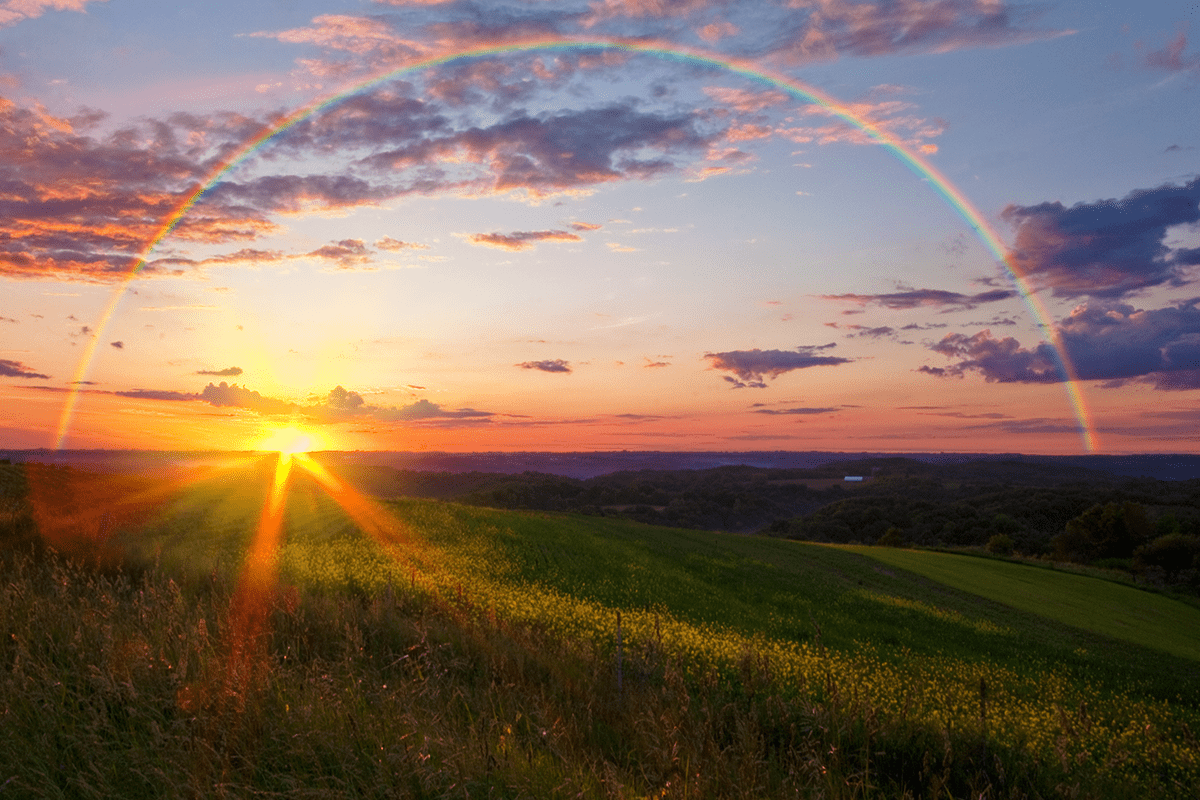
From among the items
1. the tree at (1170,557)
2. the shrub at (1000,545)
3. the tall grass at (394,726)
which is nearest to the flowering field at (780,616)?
the tall grass at (394,726)

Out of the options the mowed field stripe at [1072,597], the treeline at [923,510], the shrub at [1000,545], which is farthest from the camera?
the treeline at [923,510]

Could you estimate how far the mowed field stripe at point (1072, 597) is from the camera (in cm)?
3312

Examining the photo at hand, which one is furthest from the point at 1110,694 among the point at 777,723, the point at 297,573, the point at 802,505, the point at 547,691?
the point at 802,505

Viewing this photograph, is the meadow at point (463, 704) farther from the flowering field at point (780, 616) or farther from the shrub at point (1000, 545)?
the shrub at point (1000, 545)

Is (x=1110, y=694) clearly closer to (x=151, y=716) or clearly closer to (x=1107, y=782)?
(x=1107, y=782)

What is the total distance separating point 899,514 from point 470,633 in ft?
454

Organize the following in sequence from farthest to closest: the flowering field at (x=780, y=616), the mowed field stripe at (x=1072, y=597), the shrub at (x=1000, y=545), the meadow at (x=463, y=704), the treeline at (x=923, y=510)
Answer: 1. the treeline at (x=923, y=510)
2. the shrub at (x=1000, y=545)
3. the mowed field stripe at (x=1072, y=597)
4. the flowering field at (x=780, y=616)
5. the meadow at (x=463, y=704)

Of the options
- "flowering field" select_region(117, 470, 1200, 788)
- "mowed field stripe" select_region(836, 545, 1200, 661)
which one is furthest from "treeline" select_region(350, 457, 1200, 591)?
"flowering field" select_region(117, 470, 1200, 788)

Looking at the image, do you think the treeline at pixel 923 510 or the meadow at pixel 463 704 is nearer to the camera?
the meadow at pixel 463 704

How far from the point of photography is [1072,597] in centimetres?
4041

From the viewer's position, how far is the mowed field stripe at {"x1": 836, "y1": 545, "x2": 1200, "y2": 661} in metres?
33.1

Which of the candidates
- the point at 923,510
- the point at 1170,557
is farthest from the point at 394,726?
the point at 923,510

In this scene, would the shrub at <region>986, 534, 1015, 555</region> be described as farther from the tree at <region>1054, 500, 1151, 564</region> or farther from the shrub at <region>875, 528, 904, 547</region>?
the shrub at <region>875, 528, 904, 547</region>

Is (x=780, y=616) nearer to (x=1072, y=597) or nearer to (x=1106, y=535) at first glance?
(x=1072, y=597)
